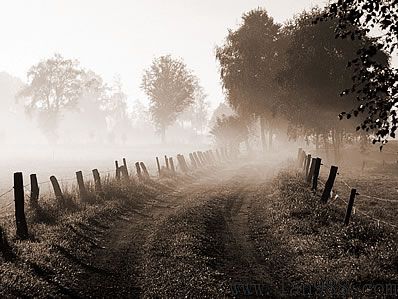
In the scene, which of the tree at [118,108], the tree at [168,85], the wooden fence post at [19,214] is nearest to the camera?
the wooden fence post at [19,214]

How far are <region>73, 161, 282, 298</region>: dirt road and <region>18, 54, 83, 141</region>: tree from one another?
68308 millimetres

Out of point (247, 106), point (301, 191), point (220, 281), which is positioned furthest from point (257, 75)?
point (220, 281)

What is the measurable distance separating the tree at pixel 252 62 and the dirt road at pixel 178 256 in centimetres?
3033

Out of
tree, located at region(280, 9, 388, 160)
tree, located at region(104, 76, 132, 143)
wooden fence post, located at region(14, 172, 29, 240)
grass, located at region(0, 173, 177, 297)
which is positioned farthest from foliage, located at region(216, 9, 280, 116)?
tree, located at region(104, 76, 132, 143)

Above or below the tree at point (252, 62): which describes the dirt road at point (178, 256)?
below

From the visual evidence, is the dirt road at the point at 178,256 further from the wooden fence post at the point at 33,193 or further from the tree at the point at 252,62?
the tree at the point at 252,62

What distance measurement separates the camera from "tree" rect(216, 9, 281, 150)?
4641 cm

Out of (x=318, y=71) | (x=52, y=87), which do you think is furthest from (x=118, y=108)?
(x=318, y=71)

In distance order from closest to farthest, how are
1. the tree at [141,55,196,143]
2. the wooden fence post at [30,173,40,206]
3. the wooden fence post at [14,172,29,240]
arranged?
the wooden fence post at [14,172,29,240] < the wooden fence post at [30,173,40,206] < the tree at [141,55,196,143]

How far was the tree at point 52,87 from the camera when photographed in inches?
3086

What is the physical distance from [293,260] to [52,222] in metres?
8.95

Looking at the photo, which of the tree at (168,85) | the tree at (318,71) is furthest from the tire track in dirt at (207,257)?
the tree at (168,85)

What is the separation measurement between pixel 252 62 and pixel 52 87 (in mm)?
48473

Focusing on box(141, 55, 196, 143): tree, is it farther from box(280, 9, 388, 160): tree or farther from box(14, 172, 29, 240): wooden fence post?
box(14, 172, 29, 240): wooden fence post
